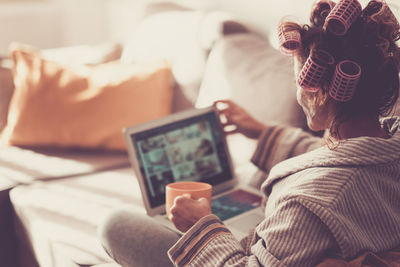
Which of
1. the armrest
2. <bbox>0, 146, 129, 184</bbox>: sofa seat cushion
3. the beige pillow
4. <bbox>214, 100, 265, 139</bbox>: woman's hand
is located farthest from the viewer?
the armrest

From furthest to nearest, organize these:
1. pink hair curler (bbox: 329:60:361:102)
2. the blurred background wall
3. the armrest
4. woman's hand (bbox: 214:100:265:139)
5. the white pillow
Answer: the blurred background wall < the armrest < the white pillow < woman's hand (bbox: 214:100:265:139) < pink hair curler (bbox: 329:60:361:102)

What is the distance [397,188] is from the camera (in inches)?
32.0

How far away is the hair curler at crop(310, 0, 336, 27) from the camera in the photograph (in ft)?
2.80

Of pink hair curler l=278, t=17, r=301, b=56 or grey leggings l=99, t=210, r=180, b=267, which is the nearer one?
pink hair curler l=278, t=17, r=301, b=56

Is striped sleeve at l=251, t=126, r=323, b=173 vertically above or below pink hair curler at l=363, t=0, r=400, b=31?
below

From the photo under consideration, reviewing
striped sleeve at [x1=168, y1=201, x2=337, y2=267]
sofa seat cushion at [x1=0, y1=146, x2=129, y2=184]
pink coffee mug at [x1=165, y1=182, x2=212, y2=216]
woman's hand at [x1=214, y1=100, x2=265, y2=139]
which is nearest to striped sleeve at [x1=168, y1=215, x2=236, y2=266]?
striped sleeve at [x1=168, y1=201, x2=337, y2=267]

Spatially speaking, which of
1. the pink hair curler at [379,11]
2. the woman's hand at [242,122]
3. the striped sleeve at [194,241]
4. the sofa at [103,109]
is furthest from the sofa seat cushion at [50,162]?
the pink hair curler at [379,11]

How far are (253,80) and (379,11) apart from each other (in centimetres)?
80

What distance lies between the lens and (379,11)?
0.80 meters

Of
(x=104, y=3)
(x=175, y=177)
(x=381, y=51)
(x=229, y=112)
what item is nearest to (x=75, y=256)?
(x=175, y=177)

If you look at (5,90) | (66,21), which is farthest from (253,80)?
(66,21)

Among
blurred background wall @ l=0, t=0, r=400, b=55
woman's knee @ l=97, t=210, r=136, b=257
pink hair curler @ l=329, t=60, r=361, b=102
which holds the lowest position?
woman's knee @ l=97, t=210, r=136, b=257

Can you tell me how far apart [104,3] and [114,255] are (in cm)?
228

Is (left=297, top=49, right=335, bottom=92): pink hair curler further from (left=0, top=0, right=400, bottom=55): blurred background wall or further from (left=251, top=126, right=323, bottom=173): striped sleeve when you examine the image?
(left=0, top=0, right=400, bottom=55): blurred background wall
